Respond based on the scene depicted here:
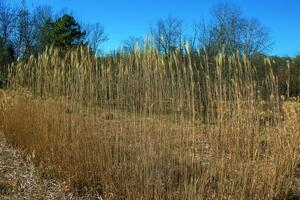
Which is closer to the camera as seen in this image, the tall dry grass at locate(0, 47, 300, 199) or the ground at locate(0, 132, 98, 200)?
the tall dry grass at locate(0, 47, 300, 199)

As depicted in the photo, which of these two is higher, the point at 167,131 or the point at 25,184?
the point at 167,131

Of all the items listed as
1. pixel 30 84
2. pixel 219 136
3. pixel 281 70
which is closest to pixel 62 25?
pixel 30 84

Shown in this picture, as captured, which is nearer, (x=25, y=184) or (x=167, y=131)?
(x=167, y=131)

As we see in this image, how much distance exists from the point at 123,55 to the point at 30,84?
9.50 feet

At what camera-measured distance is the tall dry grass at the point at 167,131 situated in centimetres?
334

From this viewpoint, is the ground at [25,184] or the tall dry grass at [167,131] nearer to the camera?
the tall dry grass at [167,131]

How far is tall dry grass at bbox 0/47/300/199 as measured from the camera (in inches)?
131

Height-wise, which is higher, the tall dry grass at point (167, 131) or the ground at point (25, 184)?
the tall dry grass at point (167, 131)

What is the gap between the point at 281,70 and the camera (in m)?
5.31

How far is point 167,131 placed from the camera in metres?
3.38

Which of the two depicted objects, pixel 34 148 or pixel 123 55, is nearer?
pixel 123 55

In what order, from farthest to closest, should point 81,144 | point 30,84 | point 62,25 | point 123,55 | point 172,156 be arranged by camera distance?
point 62,25 < point 30,84 < point 81,144 < point 123,55 < point 172,156

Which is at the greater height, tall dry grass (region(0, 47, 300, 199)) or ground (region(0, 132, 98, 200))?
tall dry grass (region(0, 47, 300, 199))

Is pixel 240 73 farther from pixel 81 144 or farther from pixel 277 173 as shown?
pixel 81 144
